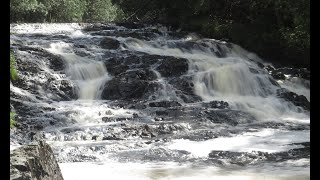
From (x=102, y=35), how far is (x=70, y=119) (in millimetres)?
11498

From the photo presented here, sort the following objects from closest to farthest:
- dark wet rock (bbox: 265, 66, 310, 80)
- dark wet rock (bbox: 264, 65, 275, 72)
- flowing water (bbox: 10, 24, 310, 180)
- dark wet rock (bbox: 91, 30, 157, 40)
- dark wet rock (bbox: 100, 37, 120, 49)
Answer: flowing water (bbox: 10, 24, 310, 180) < dark wet rock (bbox: 265, 66, 310, 80) < dark wet rock (bbox: 264, 65, 275, 72) < dark wet rock (bbox: 100, 37, 120, 49) < dark wet rock (bbox: 91, 30, 157, 40)

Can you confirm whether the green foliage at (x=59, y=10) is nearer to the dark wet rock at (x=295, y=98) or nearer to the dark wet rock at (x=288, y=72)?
the dark wet rock at (x=288, y=72)

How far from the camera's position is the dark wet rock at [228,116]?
44.2 ft

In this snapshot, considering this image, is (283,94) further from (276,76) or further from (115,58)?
(115,58)

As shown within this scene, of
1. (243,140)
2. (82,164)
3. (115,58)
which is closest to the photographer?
(82,164)

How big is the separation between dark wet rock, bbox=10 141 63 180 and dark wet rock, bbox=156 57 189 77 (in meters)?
12.0

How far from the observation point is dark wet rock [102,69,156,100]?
1625 cm

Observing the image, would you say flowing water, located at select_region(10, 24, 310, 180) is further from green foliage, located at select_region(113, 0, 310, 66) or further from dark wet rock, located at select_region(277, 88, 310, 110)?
green foliage, located at select_region(113, 0, 310, 66)

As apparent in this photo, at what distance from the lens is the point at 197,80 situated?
1738 centimetres

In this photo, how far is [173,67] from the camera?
18.1 metres

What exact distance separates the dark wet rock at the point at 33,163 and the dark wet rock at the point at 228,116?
26.8ft

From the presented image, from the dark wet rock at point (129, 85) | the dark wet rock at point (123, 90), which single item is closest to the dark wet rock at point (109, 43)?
the dark wet rock at point (129, 85)

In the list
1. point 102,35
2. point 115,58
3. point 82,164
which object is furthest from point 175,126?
point 102,35

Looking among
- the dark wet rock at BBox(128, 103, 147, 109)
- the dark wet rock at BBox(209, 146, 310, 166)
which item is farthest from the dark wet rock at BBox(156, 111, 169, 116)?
the dark wet rock at BBox(209, 146, 310, 166)
